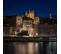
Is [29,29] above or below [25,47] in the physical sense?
above

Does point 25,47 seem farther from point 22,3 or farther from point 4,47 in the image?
point 22,3

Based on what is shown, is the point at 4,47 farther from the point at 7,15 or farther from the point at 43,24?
the point at 43,24

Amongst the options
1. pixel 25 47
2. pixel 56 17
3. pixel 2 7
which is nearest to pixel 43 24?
pixel 56 17

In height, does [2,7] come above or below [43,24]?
above

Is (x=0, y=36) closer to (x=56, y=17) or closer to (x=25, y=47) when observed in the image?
(x=25, y=47)
